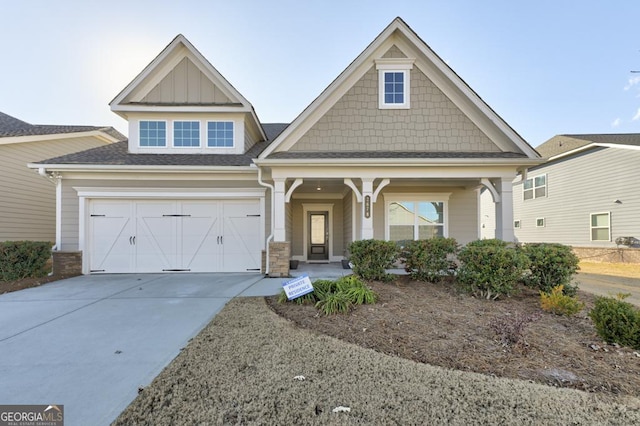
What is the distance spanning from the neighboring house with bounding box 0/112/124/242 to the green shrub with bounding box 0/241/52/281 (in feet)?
11.4

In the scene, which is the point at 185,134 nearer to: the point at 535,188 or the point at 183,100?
the point at 183,100

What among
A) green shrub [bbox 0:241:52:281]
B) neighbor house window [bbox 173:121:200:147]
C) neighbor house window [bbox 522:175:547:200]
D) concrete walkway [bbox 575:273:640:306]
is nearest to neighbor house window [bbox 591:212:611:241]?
neighbor house window [bbox 522:175:547:200]

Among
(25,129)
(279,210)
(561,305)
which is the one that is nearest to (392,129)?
(279,210)

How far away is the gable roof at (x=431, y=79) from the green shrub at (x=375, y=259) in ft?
9.69

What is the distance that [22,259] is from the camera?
7645 mm

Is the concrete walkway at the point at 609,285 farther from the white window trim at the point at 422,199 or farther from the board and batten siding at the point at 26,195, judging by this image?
the board and batten siding at the point at 26,195

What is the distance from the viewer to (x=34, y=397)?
2.68 meters

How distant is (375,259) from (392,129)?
4060mm

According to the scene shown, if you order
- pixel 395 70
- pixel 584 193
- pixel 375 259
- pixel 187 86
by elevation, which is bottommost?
pixel 375 259

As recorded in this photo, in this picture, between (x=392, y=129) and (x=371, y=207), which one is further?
(x=392, y=129)

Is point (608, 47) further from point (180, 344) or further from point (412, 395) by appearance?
point (180, 344)

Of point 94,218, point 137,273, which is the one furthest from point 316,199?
point 94,218

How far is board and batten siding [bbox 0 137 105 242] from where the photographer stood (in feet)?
32.3

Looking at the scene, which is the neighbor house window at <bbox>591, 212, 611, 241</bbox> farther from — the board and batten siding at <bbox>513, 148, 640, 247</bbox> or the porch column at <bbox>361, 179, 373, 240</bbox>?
the porch column at <bbox>361, 179, 373, 240</bbox>
